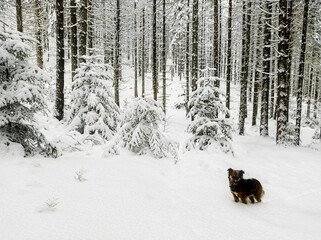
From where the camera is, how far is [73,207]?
3.11 m

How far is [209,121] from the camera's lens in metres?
7.93

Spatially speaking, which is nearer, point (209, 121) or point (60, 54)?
point (209, 121)

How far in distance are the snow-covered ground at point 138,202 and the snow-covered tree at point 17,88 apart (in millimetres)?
419

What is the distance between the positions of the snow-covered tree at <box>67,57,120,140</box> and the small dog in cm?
585

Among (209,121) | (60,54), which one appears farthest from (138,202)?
(60,54)

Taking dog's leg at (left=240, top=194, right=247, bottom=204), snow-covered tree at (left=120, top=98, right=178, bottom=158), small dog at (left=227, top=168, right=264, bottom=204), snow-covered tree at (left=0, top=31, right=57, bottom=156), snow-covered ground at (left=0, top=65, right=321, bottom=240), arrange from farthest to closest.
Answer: snow-covered tree at (left=120, top=98, right=178, bottom=158)
snow-covered tree at (left=0, top=31, right=57, bottom=156)
dog's leg at (left=240, top=194, right=247, bottom=204)
small dog at (left=227, top=168, right=264, bottom=204)
snow-covered ground at (left=0, top=65, right=321, bottom=240)

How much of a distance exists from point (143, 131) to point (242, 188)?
343 centimetres

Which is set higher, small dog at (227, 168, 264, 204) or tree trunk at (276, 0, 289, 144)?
tree trunk at (276, 0, 289, 144)

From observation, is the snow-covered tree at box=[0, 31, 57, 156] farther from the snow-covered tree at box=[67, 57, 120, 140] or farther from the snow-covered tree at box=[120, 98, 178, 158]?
the snow-covered tree at box=[67, 57, 120, 140]

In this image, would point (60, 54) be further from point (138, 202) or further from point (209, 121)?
point (138, 202)

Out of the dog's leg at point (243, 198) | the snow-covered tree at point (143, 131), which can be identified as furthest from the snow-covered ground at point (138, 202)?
the snow-covered tree at point (143, 131)

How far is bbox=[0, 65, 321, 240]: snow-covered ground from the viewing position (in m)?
2.71

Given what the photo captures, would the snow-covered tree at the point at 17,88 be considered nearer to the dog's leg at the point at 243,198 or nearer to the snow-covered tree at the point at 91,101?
the snow-covered tree at the point at 91,101

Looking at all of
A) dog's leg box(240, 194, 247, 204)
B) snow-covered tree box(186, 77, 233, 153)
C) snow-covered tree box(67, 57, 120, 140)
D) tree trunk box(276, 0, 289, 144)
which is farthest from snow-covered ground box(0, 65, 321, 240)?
tree trunk box(276, 0, 289, 144)
